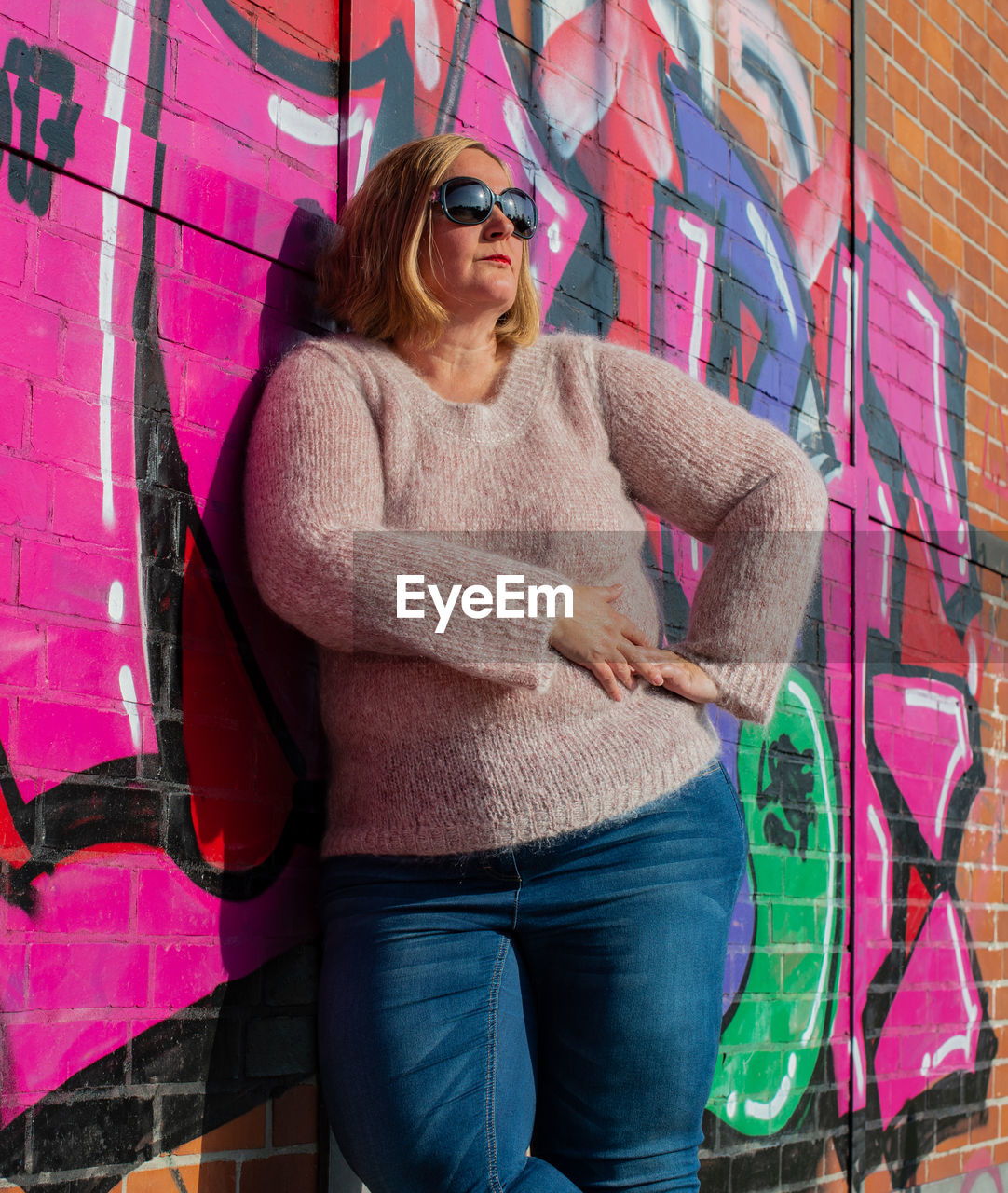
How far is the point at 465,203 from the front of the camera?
2.45 meters

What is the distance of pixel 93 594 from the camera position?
7.32ft

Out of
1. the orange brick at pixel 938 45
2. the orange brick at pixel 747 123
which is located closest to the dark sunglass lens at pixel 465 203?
the orange brick at pixel 747 123

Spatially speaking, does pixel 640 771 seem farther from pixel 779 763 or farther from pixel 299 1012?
pixel 779 763

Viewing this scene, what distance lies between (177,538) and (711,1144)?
2122mm

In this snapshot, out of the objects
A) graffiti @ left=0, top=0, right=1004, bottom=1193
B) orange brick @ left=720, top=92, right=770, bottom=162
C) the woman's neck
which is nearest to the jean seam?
graffiti @ left=0, top=0, right=1004, bottom=1193

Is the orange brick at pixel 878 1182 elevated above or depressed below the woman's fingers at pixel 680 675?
below

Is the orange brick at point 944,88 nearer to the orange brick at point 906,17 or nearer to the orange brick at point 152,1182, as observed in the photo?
the orange brick at point 906,17

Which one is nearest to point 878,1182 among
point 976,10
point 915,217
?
point 915,217

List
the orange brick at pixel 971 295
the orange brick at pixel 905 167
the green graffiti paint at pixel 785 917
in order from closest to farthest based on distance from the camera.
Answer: the green graffiti paint at pixel 785 917 → the orange brick at pixel 905 167 → the orange brick at pixel 971 295

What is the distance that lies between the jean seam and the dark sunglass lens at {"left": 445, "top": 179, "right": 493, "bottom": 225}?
1.27 metres

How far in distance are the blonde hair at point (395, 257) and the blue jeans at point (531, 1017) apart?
966 millimetres

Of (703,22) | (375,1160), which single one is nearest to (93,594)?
(375,1160)

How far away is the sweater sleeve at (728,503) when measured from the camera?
94.0 inches

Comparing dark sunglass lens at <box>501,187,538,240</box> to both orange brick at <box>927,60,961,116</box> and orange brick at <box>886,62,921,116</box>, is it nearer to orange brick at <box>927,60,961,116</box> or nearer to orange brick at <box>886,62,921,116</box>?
orange brick at <box>886,62,921,116</box>
